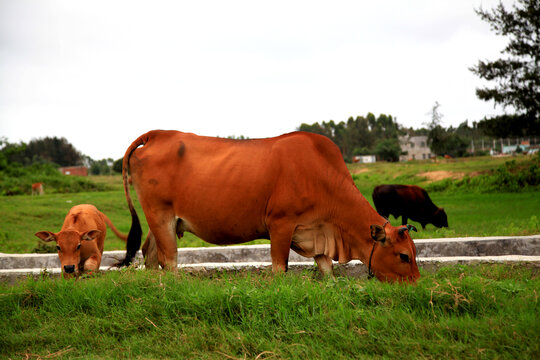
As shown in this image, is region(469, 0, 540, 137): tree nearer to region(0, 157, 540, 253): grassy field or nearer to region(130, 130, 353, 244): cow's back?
region(0, 157, 540, 253): grassy field

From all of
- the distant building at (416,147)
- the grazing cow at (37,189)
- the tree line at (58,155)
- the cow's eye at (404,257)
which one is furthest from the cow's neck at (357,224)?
the distant building at (416,147)

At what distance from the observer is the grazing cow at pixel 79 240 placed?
6789 millimetres

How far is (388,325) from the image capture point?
12.4ft

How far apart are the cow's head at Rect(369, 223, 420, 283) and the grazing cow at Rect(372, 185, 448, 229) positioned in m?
8.65

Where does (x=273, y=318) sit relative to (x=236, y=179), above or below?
below

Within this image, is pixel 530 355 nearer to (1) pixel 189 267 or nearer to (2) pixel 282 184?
(2) pixel 282 184

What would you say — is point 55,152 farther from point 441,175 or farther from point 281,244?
point 281,244

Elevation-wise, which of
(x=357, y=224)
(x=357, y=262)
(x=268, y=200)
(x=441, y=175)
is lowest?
(x=357, y=262)

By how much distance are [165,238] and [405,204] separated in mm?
9559

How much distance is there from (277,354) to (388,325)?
0.96m

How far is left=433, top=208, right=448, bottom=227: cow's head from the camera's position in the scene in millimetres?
13781

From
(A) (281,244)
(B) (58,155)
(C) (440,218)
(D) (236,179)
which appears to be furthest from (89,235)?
(B) (58,155)

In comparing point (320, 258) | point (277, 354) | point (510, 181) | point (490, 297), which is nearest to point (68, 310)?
point (277, 354)

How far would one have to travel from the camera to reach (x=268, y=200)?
5.82m
